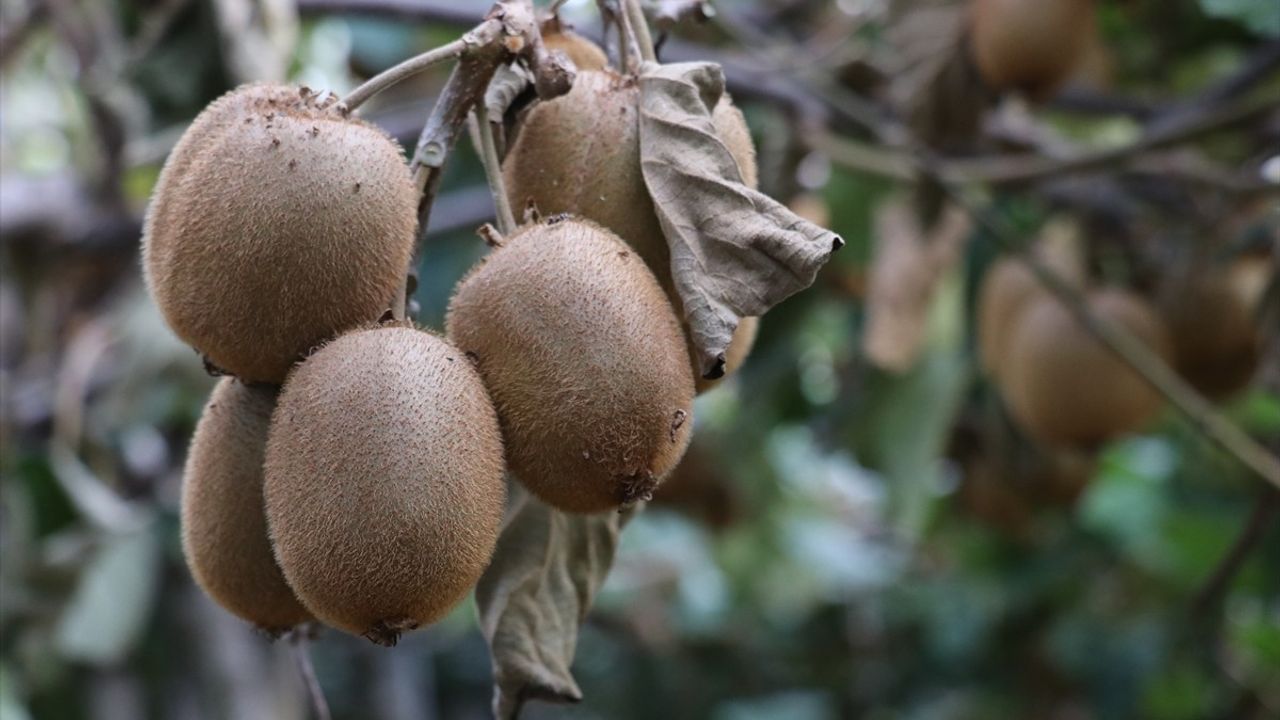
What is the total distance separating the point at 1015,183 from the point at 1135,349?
0.27 metres

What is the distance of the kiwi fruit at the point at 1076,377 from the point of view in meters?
1.76

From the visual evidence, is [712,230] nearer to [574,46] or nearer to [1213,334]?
[574,46]

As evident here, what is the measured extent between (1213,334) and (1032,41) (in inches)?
19.9

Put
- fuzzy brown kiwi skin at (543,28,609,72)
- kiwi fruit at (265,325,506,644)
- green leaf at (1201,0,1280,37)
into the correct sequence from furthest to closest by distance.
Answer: green leaf at (1201,0,1280,37) → fuzzy brown kiwi skin at (543,28,609,72) → kiwi fruit at (265,325,506,644)

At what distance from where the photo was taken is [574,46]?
34.7 inches

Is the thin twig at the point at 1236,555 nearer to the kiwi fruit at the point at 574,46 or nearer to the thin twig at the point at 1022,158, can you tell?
the thin twig at the point at 1022,158

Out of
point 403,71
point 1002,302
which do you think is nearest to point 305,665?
point 403,71

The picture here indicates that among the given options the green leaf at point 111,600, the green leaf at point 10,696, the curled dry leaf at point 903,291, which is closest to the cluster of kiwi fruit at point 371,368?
the green leaf at point 111,600

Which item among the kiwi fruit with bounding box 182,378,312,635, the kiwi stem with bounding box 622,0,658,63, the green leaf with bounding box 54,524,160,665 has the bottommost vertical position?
the green leaf with bounding box 54,524,160,665

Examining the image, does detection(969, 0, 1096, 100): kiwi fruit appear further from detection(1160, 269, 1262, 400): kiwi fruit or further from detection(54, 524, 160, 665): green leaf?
detection(54, 524, 160, 665): green leaf

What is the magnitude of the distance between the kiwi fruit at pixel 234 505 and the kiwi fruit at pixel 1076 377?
48.6 inches

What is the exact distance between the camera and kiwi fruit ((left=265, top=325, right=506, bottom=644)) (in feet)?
2.17

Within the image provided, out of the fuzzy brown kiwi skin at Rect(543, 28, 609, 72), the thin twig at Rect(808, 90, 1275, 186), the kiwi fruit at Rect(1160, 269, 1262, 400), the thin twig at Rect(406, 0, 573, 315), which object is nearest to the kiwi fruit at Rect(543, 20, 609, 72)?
the fuzzy brown kiwi skin at Rect(543, 28, 609, 72)

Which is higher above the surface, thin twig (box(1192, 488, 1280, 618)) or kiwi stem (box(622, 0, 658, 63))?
kiwi stem (box(622, 0, 658, 63))
